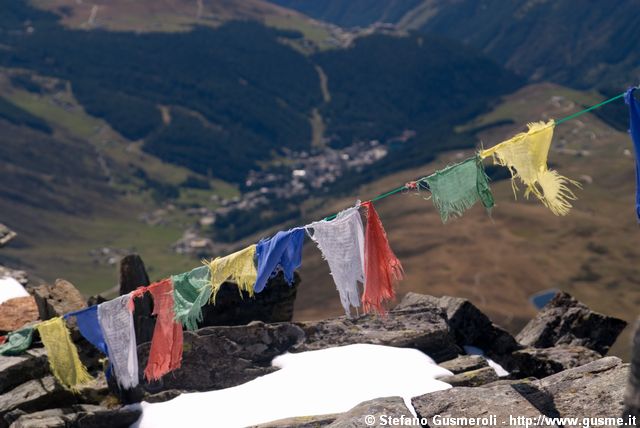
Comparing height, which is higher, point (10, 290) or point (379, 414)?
point (10, 290)

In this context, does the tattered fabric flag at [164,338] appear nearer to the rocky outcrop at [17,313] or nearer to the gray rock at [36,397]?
the gray rock at [36,397]

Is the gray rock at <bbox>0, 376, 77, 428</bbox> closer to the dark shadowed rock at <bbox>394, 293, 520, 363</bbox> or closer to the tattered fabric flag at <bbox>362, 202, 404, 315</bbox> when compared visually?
the tattered fabric flag at <bbox>362, 202, 404, 315</bbox>

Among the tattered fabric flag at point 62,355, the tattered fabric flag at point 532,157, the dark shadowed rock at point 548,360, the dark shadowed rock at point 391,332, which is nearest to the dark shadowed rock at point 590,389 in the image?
the tattered fabric flag at point 532,157

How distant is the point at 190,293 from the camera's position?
24.0m

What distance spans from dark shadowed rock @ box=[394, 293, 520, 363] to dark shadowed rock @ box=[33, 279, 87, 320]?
34.2 ft

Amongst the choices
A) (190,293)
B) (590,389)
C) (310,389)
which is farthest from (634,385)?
(190,293)

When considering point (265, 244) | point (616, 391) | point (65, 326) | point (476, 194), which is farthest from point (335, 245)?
point (65, 326)

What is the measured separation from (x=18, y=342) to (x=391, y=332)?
10.6 m

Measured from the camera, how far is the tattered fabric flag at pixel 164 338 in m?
24.2

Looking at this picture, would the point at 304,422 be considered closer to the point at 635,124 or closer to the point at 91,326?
the point at 91,326

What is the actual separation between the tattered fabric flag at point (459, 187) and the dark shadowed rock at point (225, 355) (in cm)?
811

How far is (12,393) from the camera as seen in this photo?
2431cm

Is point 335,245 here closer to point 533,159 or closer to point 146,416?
point 533,159

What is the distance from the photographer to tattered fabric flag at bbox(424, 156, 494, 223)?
63.4ft
